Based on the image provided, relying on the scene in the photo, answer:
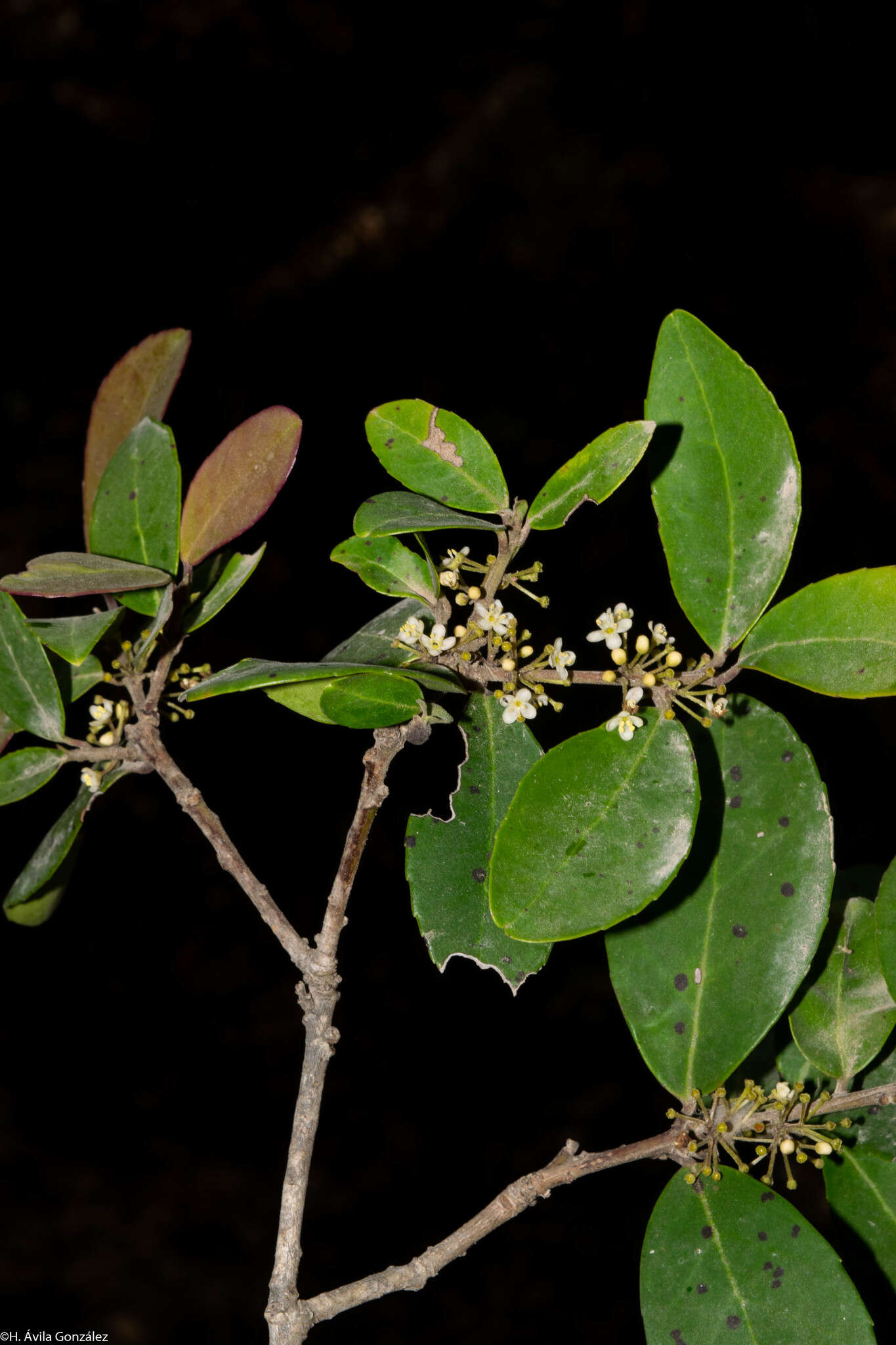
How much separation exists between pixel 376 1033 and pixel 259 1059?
0.89 feet

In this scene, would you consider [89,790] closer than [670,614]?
Yes

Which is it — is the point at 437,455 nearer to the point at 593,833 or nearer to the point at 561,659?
the point at 561,659

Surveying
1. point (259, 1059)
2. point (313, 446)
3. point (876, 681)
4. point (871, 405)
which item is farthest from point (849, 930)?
point (871, 405)

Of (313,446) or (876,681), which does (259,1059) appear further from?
(876,681)

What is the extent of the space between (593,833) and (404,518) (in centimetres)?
28

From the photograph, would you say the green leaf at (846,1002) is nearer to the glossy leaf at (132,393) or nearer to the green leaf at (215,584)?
the green leaf at (215,584)

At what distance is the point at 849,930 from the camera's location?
2.99 ft

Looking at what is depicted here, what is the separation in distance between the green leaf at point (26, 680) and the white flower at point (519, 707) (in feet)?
1.27

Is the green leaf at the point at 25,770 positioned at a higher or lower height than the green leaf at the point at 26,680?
lower

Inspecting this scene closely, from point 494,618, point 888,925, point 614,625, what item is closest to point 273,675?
point 494,618

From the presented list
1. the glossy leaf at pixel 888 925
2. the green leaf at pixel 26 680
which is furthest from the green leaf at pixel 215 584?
the glossy leaf at pixel 888 925

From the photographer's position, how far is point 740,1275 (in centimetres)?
83

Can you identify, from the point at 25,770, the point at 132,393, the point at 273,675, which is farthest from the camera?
the point at 132,393

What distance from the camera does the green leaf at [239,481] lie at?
891 mm
